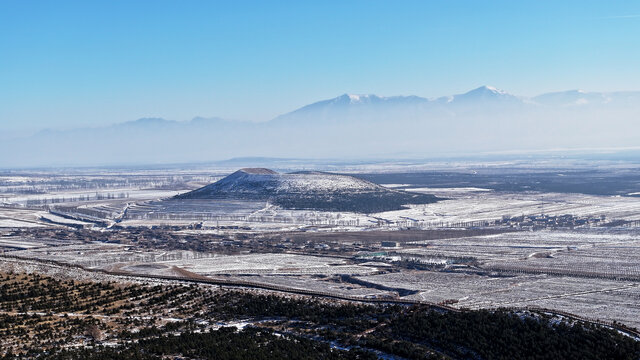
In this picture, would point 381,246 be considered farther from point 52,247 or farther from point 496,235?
point 52,247

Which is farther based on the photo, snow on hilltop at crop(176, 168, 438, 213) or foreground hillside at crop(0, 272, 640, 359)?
snow on hilltop at crop(176, 168, 438, 213)

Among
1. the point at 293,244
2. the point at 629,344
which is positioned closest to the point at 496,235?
the point at 293,244

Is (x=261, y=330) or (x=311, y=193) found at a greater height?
(x=311, y=193)

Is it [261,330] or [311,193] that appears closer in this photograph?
[261,330]

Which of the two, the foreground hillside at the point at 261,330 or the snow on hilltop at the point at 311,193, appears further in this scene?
the snow on hilltop at the point at 311,193
